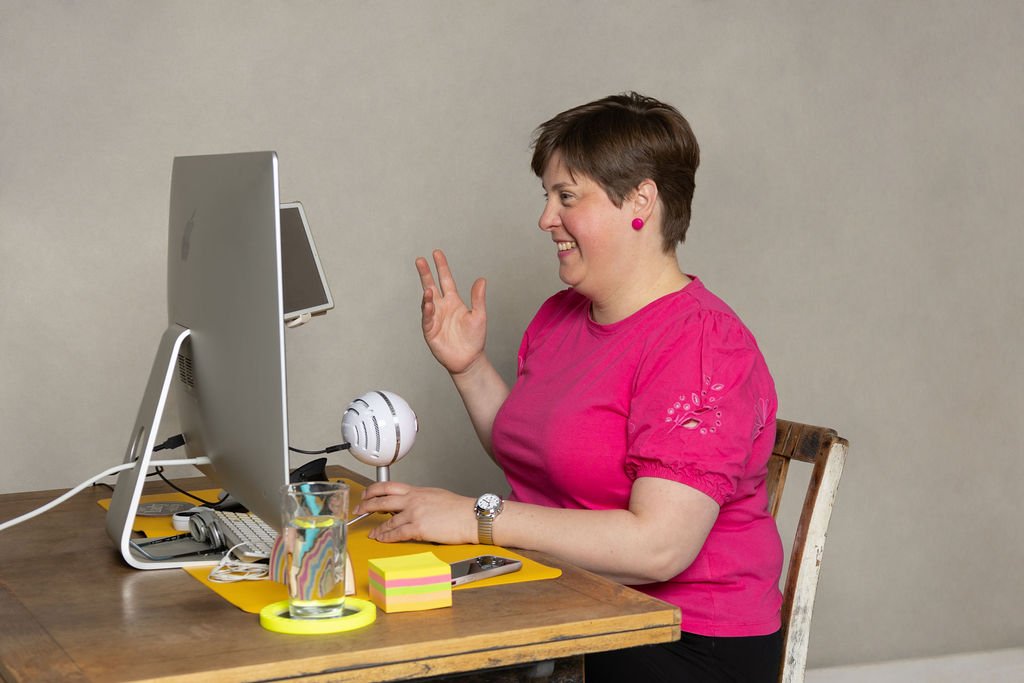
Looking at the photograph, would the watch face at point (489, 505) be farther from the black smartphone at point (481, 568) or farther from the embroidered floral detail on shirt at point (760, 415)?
the embroidered floral detail on shirt at point (760, 415)

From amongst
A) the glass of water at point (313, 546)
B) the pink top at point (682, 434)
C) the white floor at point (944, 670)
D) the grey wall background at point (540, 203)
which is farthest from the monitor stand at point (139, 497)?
the white floor at point (944, 670)

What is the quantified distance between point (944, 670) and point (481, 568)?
97.3 inches

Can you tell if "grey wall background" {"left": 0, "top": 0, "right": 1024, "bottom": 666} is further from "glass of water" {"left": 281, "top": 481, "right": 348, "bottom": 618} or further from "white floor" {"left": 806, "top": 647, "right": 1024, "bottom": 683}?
"glass of water" {"left": 281, "top": 481, "right": 348, "bottom": 618}

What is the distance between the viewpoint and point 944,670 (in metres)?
3.41

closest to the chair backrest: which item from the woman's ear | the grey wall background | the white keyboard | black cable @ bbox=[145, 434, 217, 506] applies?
the woman's ear

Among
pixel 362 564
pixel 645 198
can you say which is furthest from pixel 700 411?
pixel 362 564

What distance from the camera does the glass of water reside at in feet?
4.02

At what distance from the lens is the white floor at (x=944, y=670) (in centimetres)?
332

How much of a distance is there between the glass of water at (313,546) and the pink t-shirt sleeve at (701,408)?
0.56m

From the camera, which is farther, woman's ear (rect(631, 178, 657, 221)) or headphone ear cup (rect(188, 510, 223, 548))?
woman's ear (rect(631, 178, 657, 221))

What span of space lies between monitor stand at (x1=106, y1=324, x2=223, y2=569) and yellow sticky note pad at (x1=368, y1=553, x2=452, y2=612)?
349 millimetres

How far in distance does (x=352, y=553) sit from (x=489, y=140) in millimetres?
1540

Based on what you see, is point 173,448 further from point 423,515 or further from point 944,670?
point 944,670

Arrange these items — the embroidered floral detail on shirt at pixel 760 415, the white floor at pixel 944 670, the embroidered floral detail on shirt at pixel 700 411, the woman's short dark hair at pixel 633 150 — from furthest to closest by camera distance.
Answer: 1. the white floor at pixel 944 670
2. the woman's short dark hair at pixel 633 150
3. the embroidered floral detail on shirt at pixel 760 415
4. the embroidered floral detail on shirt at pixel 700 411
